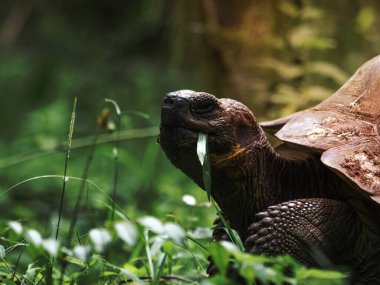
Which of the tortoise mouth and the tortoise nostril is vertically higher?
the tortoise nostril

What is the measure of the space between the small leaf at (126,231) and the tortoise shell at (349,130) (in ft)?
3.51

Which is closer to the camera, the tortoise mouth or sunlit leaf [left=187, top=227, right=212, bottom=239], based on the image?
the tortoise mouth

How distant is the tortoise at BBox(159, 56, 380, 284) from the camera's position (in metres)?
2.52

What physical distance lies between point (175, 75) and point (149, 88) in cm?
44

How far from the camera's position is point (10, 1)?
14664 mm

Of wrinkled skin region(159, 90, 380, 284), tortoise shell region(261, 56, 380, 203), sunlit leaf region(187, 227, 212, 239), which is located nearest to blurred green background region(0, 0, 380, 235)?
sunlit leaf region(187, 227, 212, 239)

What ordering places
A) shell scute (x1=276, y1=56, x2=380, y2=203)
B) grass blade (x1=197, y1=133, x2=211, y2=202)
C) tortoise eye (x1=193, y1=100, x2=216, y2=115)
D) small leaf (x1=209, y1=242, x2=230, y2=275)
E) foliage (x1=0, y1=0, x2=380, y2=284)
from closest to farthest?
small leaf (x1=209, y1=242, x2=230, y2=275), grass blade (x1=197, y1=133, x2=211, y2=202), shell scute (x1=276, y1=56, x2=380, y2=203), tortoise eye (x1=193, y1=100, x2=216, y2=115), foliage (x1=0, y1=0, x2=380, y2=284)

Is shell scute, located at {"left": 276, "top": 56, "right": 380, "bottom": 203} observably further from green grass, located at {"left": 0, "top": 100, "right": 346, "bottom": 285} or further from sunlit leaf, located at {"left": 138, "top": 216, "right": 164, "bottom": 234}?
sunlit leaf, located at {"left": 138, "top": 216, "right": 164, "bottom": 234}

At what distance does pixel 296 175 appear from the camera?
2875mm

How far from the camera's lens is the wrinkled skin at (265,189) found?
2.51 metres

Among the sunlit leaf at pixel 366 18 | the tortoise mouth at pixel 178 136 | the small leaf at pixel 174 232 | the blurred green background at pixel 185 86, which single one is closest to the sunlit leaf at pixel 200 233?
the blurred green background at pixel 185 86

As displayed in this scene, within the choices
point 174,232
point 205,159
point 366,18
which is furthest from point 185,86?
point 174,232

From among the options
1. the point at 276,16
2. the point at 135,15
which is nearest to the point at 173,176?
the point at 276,16

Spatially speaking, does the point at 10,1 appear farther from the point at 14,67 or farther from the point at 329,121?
the point at 329,121
